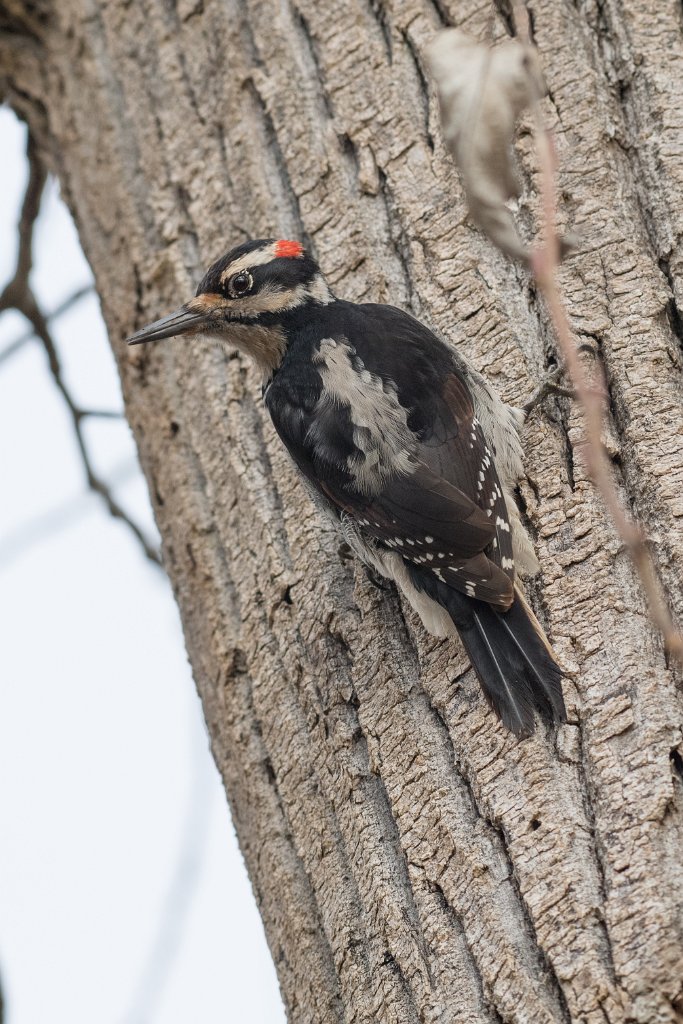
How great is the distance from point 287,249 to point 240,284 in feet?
0.61

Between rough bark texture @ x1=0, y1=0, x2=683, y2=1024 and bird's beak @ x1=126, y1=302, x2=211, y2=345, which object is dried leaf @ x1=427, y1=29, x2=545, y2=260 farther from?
bird's beak @ x1=126, y1=302, x2=211, y2=345

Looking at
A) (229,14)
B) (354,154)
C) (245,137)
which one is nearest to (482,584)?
(354,154)

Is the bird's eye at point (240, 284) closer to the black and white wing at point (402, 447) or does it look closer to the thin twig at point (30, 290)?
the black and white wing at point (402, 447)

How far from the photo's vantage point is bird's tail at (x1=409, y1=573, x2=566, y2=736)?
1968 millimetres

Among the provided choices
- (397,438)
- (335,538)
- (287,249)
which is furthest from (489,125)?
(287,249)

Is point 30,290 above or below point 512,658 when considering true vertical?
above

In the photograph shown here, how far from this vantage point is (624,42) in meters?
2.71

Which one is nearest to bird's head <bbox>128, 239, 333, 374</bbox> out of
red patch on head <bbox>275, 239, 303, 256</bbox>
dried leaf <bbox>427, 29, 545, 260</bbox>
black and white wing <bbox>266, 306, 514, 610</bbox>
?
red patch on head <bbox>275, 239, 303, 256</bbox>

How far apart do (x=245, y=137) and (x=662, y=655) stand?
1.80m

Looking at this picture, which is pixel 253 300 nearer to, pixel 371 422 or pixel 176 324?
pixel 176 324

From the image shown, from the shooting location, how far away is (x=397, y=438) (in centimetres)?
259

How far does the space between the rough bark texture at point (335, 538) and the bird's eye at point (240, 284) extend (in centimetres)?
14

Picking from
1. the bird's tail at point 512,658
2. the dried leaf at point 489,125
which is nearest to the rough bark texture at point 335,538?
the bird's tail at point 512,658

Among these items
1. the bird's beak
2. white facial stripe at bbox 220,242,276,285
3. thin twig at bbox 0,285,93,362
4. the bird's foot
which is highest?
thin twig at bbox 0,285,93,362
